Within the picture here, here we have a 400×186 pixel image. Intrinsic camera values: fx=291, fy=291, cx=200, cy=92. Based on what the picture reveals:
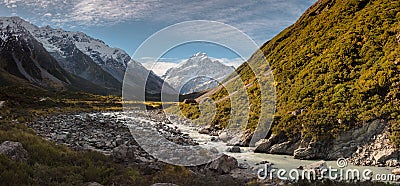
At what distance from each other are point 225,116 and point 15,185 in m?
29.4

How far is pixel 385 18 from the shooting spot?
28.5 meters

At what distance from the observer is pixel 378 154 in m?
18.1

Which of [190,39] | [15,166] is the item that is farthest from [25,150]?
[190,39]

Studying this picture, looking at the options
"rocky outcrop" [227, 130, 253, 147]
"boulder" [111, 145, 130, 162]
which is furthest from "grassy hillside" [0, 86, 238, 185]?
"rocky outcrop" [227, 130, 253, 147]

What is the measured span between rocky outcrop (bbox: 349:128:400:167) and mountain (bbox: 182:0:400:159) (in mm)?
404

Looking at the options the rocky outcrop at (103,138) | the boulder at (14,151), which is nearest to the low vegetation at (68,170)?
the boulder at (14,151)

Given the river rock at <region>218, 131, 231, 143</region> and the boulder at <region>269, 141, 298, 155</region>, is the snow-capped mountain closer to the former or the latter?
the river rock at <region>218, 131, 231, 143</region>

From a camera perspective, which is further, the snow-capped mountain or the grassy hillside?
the snow-capped mountain

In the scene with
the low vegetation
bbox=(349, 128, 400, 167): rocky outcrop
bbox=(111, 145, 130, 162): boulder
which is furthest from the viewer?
bbox=(349, 128, 400, 167): rocky outcrop

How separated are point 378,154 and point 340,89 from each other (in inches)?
281

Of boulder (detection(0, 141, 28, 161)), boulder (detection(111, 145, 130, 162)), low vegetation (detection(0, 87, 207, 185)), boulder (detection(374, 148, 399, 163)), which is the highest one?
boulder (detection(0, 141, 28, 161))

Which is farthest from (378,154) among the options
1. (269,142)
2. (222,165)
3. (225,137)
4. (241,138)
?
(225,137)

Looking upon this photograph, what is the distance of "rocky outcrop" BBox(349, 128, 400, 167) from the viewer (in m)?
17.6

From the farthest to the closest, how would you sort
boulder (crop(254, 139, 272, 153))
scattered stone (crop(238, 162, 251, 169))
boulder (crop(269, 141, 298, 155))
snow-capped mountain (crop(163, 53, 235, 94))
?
boulder (crop(254, 139, 272, 153)) → snow-capped mountain (crop(163, 53, 235, 94)) → boulder (crop(269, 141, 298, 155)) → scattered stone (crop(238, 162, 251, 169))
